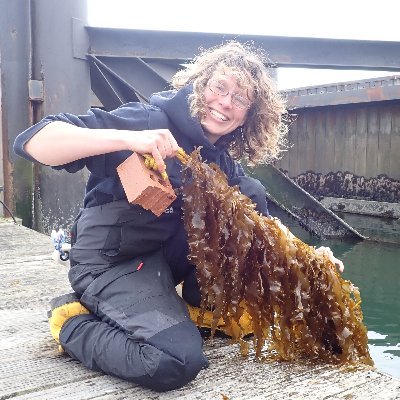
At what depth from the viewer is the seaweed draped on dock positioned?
232 cm

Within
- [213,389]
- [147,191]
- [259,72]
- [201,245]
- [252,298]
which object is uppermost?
[259,72]

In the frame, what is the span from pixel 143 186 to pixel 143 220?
1.00 ft

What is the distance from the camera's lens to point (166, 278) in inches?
92.4

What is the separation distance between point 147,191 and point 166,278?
470 mm

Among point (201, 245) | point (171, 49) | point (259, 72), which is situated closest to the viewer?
point (201, 245)

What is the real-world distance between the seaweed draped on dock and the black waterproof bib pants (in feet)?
0.57

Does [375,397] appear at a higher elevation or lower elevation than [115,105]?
lower

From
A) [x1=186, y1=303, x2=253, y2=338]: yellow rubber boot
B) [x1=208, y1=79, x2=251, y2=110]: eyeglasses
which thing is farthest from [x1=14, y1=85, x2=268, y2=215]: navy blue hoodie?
[x1=186, y1=303, x2=253, y2=338]: yellow rubber boot

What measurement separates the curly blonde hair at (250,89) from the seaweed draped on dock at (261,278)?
32cm

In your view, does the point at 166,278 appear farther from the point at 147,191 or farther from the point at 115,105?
the point at 115,105

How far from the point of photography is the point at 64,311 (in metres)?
2.40

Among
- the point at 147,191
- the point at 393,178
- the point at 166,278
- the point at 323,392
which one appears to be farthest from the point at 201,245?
the point at 393,178

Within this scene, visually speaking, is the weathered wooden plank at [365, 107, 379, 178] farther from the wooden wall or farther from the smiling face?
the smiling face

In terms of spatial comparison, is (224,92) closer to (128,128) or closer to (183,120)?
(183,120)
